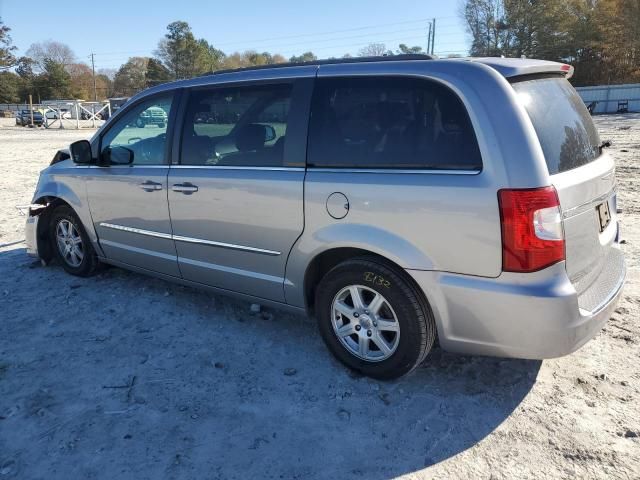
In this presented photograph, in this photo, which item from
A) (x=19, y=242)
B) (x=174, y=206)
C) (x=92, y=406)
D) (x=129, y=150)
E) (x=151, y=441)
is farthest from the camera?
(x=19, y=242)

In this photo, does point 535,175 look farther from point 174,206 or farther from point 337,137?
point 174,206

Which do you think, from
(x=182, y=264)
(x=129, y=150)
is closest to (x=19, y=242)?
(x=129, y=150)

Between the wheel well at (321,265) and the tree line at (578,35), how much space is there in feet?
204

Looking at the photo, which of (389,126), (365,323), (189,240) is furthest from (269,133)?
(365,323)

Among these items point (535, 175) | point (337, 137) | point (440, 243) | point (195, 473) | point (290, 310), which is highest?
point (337, 137)

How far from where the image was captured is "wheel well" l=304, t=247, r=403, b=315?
3.27 m

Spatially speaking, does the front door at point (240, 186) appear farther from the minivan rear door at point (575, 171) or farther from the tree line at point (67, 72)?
the tree line at point (67, 72)

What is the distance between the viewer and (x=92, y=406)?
306 cm

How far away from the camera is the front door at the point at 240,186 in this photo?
3400 mm

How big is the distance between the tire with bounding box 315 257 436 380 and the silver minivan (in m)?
0.01

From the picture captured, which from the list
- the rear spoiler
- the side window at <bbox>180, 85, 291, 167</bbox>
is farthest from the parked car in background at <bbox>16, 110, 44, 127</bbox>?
the rear spoiler

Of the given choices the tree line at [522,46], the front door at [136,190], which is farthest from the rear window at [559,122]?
the tree line at [522,46]

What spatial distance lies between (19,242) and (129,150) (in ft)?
10.3

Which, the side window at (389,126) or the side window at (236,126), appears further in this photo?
the side window at (236,126)
